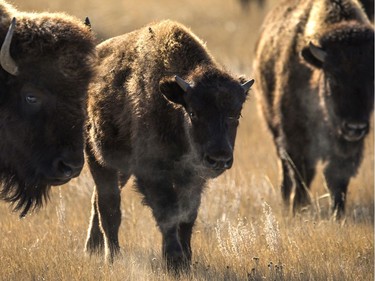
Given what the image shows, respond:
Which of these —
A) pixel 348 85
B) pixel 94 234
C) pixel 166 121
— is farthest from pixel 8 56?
pixel 348 85

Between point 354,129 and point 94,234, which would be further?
point 354,129

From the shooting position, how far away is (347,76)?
9484 millimetres

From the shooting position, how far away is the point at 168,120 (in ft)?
23.4

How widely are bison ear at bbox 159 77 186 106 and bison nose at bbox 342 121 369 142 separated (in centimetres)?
287

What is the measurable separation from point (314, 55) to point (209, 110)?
334 centimetres

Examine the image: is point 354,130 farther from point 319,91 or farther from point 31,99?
point 31,99

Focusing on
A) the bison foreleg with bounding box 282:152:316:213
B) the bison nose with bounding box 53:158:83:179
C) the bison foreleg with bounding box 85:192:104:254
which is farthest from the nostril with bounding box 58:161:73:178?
the bison foreleg with bounding box 282:152:316:213

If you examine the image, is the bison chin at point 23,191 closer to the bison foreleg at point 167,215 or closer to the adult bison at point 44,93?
the adult bison at point 44,93

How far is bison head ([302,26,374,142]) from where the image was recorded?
9242 millimetres

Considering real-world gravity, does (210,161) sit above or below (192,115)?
below

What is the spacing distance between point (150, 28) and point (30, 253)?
2.24m

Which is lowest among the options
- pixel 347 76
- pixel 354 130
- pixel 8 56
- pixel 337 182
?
pixel 337 182

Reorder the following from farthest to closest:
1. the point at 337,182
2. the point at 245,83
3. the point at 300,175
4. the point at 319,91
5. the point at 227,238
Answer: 1. the point at 300,175
2. the point at 319,91
3. the point at 337,182
4. the point at 227,238
5. the point at 245,83

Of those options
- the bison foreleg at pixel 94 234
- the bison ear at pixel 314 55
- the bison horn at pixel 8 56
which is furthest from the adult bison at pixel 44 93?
the bison ear at pixel 314 55
